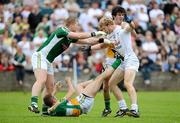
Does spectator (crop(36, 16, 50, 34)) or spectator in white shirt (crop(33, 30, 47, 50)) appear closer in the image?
spectator in white shirt (crop(33, 30, 47, 50))

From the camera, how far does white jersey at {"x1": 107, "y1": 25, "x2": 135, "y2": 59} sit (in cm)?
1736

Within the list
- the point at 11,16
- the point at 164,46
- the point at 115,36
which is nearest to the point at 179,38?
the point at 164,46

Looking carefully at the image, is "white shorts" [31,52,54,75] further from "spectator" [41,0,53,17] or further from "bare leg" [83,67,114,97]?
"spectator" [41,0,53,17]

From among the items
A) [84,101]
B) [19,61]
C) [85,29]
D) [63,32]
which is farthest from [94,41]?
[85,29]

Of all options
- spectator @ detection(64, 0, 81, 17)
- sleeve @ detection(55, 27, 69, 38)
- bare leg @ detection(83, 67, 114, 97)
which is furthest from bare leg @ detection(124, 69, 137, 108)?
spectator @ detection(64, 0, 81, 17)

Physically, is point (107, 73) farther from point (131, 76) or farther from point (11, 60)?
point (11, 60)

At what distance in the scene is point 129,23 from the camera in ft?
55.6

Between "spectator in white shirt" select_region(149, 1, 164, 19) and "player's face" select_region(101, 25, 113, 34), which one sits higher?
"spectator in white shirt" select_region(149, 1, 164, 19)

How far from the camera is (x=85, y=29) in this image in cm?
3216

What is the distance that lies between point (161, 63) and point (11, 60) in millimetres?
7179

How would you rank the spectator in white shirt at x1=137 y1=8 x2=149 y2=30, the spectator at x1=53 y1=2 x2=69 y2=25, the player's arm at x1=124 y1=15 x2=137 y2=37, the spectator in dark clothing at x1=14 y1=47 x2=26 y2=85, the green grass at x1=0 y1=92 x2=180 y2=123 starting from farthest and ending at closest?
the spectator in white shirt at x1=137 y1=8 x2=149 y2=30
the spectator at x1=53 y1=2 x2=69 y2=25
the spectator in dark clothing at x1=14 y1=47 x2=26 y2=85
the player's arm at x1=124 y1=15 x2=137 y2=37
the green grass at x1=0 y1=92 x2=180 y2=123

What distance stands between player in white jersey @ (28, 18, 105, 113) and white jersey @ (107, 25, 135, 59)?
0.62 meters

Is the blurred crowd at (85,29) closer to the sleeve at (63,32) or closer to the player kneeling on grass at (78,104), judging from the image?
the sleeve at (63,32)

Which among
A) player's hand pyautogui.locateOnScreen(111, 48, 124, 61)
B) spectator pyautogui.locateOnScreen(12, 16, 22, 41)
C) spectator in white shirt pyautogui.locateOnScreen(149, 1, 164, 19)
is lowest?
player's hand pyautogui.locateOnScreen(111, 48, 124, 61)
